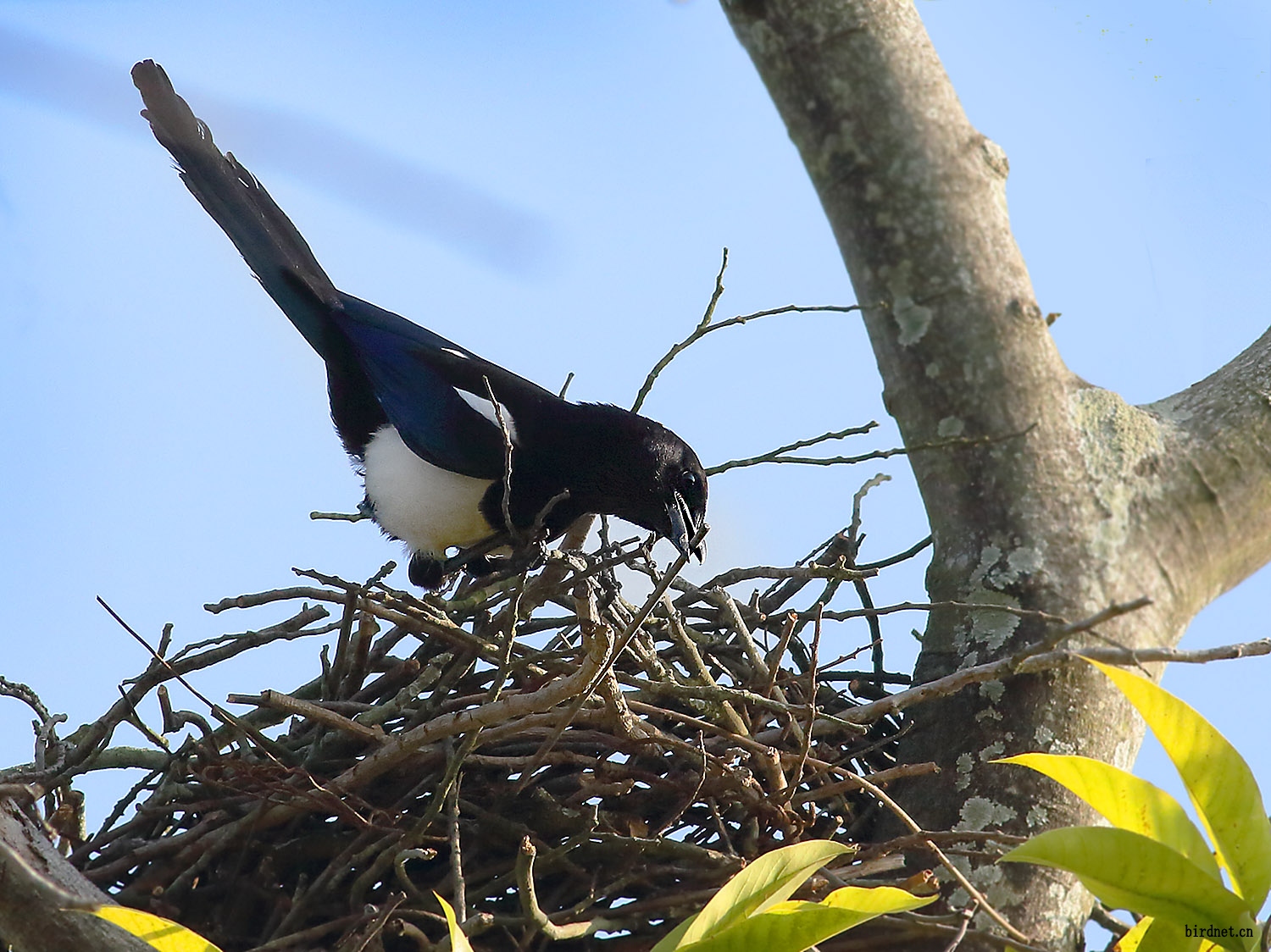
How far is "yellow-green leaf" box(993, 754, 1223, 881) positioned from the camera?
5.85ft

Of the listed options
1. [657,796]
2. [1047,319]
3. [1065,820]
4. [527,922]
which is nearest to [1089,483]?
[1047,319]

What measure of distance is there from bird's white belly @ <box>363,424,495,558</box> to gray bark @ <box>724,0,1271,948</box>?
1.25m

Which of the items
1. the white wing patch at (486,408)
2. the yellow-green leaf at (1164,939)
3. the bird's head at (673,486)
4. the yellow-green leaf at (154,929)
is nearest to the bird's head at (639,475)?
the bird's head at (673,486)

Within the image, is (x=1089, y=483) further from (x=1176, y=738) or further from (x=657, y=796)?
(x=657, y=796)

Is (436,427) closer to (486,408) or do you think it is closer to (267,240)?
(486,408)

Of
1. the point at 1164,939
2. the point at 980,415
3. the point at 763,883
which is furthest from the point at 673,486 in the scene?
the point at 1164,939

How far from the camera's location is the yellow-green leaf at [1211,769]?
1.78 meters

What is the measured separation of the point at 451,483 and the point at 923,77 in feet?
5.21

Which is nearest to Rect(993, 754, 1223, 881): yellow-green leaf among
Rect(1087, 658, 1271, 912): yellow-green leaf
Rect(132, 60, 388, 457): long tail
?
Rect(1087, 658, 1271, 912): yellow-green leaf

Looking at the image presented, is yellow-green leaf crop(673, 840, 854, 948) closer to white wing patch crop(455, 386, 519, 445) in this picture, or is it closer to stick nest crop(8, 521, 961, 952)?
stick nest crop(8, 521, 961, 952)

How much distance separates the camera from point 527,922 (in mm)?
2031

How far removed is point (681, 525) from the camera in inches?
125

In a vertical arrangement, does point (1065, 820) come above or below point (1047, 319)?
below

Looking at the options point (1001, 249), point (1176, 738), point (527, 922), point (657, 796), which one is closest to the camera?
point (1176, 738)
